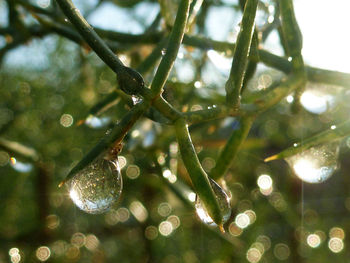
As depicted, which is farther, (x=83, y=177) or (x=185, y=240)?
(x=185, y=240)

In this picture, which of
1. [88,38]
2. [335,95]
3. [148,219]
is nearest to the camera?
[88,38]

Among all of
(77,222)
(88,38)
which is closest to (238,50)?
(88,38)

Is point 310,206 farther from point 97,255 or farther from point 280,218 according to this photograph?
point 97,255

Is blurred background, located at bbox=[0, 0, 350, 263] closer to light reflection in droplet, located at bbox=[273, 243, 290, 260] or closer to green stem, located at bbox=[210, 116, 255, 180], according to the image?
light reflection in droplet, located at bbox=[273, 243, 290, 260]

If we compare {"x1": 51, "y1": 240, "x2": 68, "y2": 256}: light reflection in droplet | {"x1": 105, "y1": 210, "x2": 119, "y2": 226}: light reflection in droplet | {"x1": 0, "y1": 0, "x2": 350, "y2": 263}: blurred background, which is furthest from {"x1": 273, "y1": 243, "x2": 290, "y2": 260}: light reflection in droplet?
{"x1": 51, "y1": 240, "x2": 68, "y2": 256}: light reflection in droplet

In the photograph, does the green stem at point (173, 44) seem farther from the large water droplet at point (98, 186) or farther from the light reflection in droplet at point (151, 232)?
the light reflection in droplet at point (151, 232)

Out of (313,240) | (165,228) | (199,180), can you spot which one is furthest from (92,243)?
(199,180)
